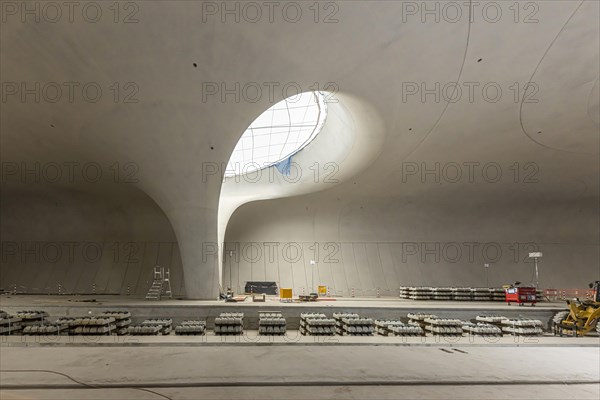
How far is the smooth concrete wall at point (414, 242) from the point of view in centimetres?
2698

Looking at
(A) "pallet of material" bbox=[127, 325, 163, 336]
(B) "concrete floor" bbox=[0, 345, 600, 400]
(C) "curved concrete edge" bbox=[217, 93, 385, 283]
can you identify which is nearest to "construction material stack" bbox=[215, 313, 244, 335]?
(A) "pallet of material" bbox=[127, 325, 163, 336]

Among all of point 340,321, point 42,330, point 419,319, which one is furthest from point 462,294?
point 42,330

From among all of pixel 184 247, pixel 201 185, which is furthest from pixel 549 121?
pixel 184 247

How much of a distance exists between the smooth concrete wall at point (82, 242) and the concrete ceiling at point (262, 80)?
7269 mm

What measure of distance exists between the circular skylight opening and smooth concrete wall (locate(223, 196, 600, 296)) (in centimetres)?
317

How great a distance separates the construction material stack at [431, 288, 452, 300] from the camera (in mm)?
23547

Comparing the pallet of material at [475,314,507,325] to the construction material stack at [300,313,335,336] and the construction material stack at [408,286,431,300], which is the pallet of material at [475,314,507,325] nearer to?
the construction material stack at [300,313,335,336]

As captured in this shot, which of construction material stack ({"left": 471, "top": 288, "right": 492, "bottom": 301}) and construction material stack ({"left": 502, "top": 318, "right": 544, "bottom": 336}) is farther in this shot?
construction material stack ({"left": 471, "top": 288, "right": 492, "bottom": 301})

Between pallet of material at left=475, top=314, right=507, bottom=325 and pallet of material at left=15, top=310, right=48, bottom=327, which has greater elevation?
pallet of material at left=15, top=310, right=48, bottom=327

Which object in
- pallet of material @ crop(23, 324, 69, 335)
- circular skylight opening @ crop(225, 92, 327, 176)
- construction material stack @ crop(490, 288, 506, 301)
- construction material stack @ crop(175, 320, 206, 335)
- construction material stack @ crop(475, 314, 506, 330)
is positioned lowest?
construction material stack @ crop(490, 288, 506, 301)

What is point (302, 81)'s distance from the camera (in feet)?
48.1

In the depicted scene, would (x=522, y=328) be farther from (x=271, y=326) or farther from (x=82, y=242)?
(x=82, y=242)

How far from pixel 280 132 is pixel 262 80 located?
33.9 ft

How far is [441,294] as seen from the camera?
23641 millimetres
